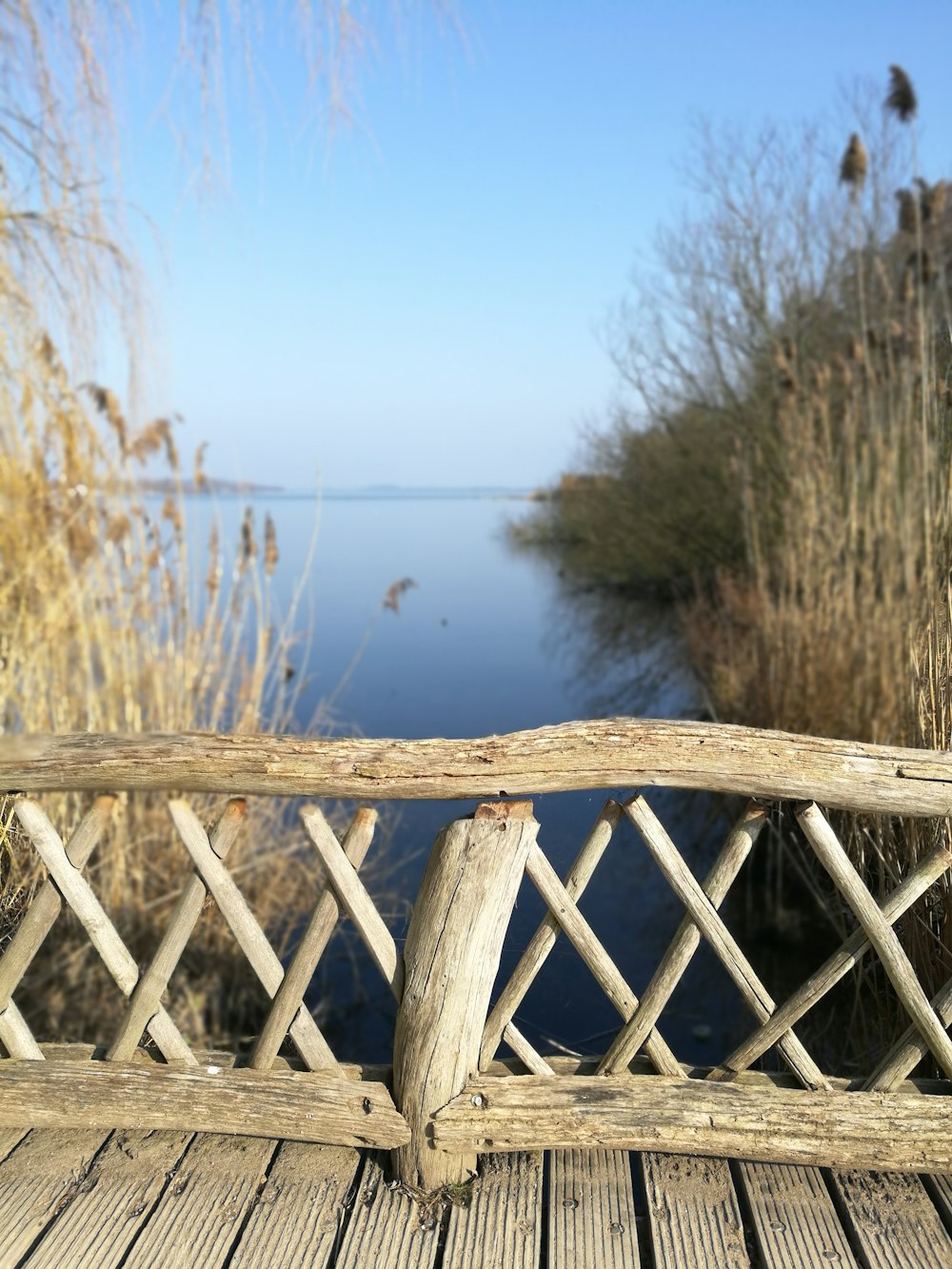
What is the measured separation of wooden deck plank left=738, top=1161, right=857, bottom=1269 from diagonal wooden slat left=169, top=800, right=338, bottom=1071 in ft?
2.20

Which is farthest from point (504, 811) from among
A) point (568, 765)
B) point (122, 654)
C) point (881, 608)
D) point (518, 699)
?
point (518, 699)

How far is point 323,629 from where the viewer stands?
10.3 m

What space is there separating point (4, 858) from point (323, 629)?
8567 millimetres

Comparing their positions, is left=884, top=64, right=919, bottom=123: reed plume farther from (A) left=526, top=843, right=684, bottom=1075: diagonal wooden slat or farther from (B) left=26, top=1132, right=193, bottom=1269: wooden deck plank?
(B) left=26, top=1132, right=193, bottom=1269: wooden deck plank

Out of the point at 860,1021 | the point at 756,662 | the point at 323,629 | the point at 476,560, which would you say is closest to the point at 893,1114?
the point at 860,1021

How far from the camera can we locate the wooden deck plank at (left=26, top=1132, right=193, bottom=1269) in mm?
1349

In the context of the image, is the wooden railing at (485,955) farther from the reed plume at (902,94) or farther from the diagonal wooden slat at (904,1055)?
the reed plume at (902,94)

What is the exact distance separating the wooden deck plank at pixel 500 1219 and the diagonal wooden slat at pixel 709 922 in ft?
1.43

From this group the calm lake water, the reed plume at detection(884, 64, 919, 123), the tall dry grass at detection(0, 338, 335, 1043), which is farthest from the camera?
the reed plume at detection(884, 64, 919, 123)

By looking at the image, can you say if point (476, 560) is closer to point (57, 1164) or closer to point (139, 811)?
point (139, 811)

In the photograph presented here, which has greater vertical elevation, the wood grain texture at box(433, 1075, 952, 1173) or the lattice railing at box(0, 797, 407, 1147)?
the lattice railing at box(0, 797, 407, 1147)

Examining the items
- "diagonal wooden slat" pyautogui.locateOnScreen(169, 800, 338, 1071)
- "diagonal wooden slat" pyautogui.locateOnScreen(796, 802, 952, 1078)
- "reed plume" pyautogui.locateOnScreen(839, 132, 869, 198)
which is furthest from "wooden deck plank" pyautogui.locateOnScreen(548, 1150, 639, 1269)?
"reed plume" pyautogui.locateOnScreen(839, 132, 869, 198)

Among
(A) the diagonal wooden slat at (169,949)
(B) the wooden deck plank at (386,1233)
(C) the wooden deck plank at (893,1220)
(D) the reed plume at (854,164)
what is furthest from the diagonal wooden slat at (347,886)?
(D) the reed plume at (854,164)

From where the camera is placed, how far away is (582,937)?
1.44m
